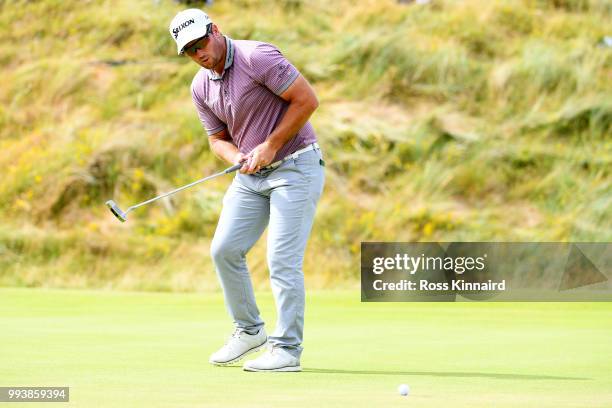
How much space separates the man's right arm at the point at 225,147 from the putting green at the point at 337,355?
108cm

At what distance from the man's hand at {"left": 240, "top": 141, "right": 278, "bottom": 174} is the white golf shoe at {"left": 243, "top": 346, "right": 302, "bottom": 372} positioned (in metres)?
0.91

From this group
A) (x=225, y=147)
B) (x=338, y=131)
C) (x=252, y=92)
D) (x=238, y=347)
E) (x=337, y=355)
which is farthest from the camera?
(x=338, y=131)

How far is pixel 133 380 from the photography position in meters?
5.34

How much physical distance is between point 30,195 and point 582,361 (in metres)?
10.7

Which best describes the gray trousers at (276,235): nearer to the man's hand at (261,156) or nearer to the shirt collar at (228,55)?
the man's hand at (261,156)

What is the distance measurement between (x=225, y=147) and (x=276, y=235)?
25.4 inches

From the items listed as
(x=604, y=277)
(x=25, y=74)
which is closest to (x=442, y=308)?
(x=604, y=277)

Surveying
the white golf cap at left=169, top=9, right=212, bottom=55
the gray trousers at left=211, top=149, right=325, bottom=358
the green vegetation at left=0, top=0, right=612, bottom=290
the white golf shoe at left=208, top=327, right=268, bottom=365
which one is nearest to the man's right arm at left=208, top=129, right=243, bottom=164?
the gray trousers at left=211, top=149, right=325, bottom=358

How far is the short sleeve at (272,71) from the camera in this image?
588 cm

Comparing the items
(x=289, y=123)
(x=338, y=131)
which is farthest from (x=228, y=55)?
(x=338, y=131)

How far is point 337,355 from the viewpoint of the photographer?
6562 mm

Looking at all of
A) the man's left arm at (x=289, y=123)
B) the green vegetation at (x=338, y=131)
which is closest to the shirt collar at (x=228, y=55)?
the man's left arm at (x=289, y=123)

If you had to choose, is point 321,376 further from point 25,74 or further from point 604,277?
point 25,74

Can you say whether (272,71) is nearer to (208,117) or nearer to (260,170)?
(260,170)
